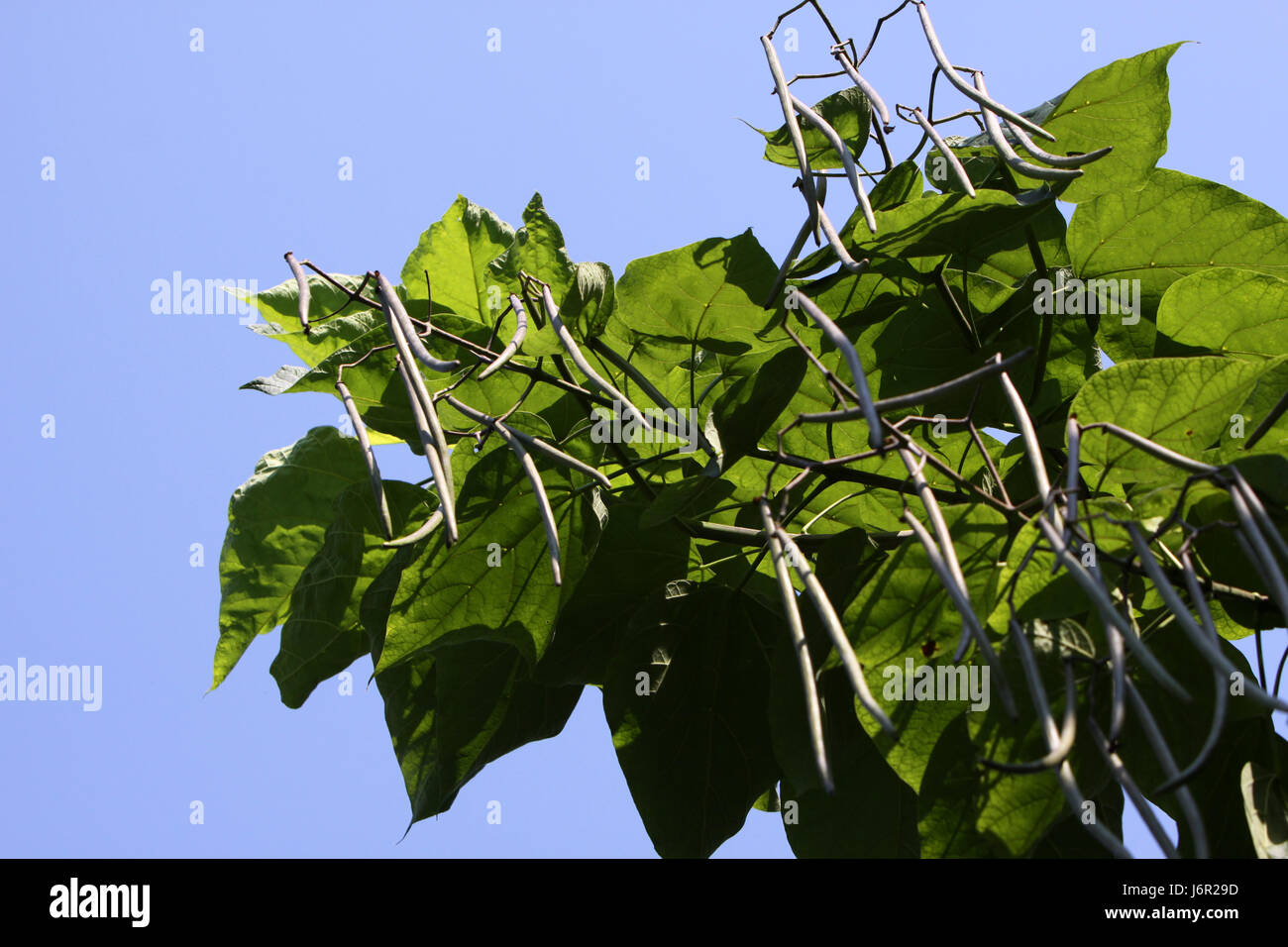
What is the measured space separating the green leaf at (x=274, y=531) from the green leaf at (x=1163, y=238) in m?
0.43

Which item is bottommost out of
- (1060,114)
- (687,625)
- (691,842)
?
(691,842)

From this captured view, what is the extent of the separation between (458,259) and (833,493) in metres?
0.27

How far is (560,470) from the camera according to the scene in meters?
0.52

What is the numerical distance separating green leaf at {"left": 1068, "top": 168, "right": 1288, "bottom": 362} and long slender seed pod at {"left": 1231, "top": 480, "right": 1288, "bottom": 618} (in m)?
0.27

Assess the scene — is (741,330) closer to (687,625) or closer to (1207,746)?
(687,625)

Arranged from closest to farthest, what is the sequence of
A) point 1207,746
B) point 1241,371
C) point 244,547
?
point 1207,746, point 1241,371, point 244,547

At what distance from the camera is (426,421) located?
0.42 m

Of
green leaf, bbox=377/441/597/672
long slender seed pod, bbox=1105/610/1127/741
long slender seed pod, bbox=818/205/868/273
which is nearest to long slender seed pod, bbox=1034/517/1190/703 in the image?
long slender seed pod, bbox=1105/610/1127/741

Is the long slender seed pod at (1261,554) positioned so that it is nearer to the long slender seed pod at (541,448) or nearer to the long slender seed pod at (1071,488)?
the long slender seed pod at (1071,488)

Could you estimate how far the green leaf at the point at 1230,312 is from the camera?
21.2 inches

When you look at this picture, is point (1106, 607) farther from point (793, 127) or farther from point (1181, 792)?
point (793, 127)

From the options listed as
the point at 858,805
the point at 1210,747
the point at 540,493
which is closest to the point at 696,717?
the point at 858,805
